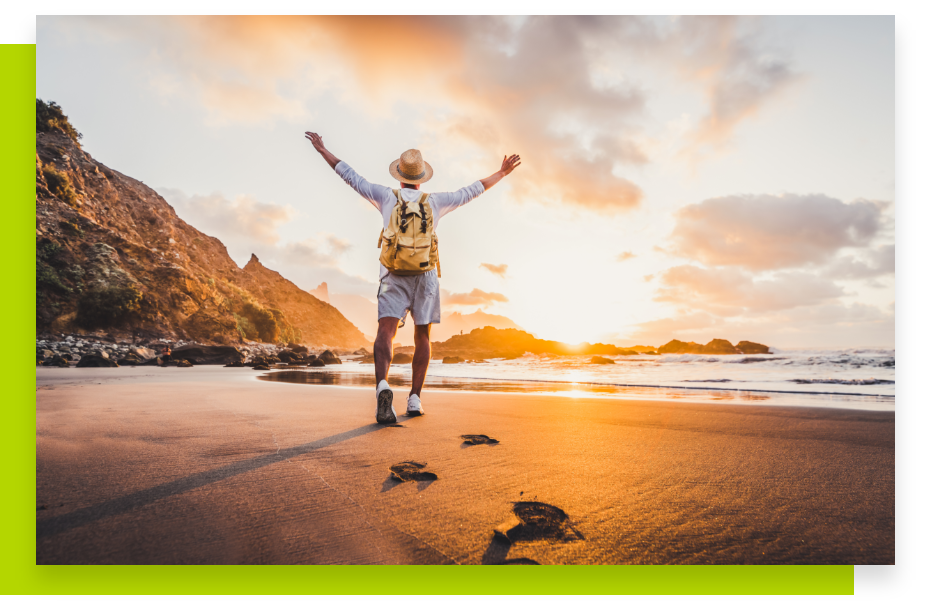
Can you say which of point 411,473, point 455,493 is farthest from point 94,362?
point 455,493

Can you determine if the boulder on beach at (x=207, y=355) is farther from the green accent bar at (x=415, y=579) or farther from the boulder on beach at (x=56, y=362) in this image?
the green accent bar at (x=415, y=579)

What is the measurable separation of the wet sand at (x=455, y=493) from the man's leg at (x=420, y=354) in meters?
0.69

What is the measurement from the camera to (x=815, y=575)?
1.06 meters

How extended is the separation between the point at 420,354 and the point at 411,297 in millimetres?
477

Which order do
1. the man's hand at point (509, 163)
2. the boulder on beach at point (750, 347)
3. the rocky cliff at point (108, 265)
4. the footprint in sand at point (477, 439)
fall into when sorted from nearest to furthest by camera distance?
1. the footprint in sand at point (477, 439)
2. the man's hand at point (509, 163)
3. the boulder on beach at point (750, 347)
4. the rocky cliff at point (108, 265)

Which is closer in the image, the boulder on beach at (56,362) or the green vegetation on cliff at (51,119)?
the boulder on beach at (56,362)

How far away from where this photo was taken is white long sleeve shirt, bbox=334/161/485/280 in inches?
120

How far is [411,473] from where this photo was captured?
1526 mm

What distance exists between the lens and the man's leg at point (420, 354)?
10.4 ft

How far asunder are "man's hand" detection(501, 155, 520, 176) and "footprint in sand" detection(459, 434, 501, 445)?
81.3 inches

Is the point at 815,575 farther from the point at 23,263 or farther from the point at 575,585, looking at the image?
the point at 23,263

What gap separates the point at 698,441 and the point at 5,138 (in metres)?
3.67

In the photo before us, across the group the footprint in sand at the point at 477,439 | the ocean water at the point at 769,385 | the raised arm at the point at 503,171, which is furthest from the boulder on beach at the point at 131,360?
the footprint in sand at the point at 477,439
